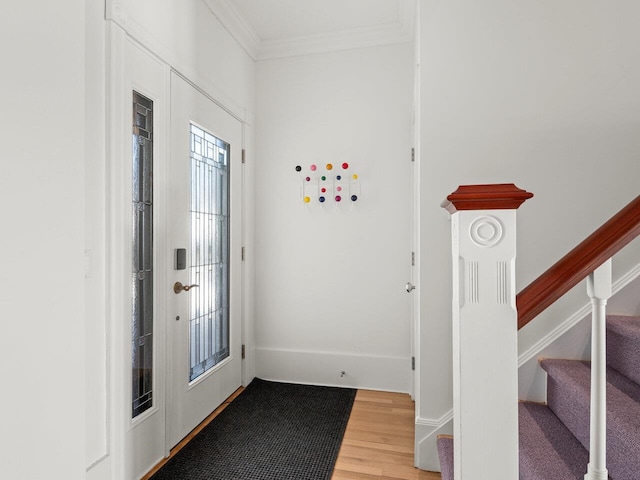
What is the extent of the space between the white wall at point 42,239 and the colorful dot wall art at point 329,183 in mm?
1742

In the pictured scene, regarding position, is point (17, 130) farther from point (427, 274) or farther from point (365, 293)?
point (365, 293)

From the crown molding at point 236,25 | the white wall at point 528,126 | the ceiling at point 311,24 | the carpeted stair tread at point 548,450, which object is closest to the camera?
the carpeted stair tread at point 548,450

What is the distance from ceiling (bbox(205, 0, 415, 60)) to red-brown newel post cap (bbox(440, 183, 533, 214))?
2.15m

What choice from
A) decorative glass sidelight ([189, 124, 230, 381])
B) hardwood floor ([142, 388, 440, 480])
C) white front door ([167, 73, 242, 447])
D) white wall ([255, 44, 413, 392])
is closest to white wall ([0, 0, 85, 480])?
white front door ([167, 73, 242, 447])

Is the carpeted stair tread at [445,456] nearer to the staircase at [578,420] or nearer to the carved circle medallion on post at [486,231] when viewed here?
the staircase at [578,420]

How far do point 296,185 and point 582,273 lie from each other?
2336 mm

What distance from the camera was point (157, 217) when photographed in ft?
6.17

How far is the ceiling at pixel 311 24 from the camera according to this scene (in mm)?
2484

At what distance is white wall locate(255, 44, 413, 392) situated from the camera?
2777 millimetres

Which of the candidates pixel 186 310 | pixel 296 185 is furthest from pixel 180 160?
pixel 296 185

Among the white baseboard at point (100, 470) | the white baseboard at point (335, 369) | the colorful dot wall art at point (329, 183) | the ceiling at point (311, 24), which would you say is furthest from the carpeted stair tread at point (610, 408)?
the ceiling at point (311, 24)

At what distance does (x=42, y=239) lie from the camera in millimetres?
1194

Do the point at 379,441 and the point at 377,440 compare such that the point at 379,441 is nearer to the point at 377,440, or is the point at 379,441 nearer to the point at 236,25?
the point at 377,440

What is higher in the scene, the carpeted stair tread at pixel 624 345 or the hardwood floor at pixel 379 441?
the carpeted stair tread at pixel 624 345
